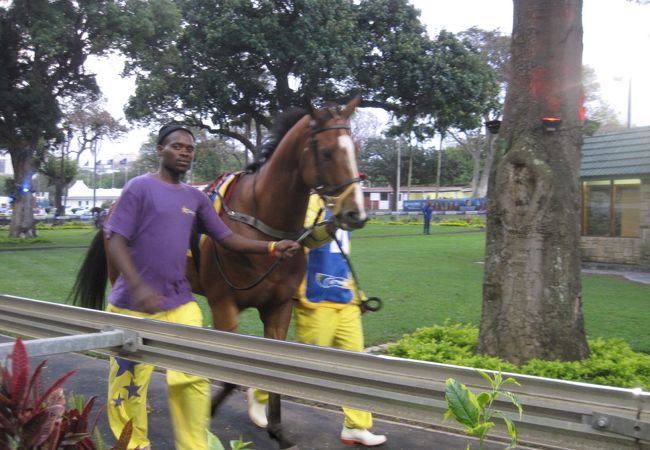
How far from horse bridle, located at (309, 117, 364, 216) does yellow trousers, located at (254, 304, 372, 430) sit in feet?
3.08

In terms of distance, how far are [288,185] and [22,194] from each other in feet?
76.8

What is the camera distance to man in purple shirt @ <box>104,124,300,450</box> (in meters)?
3.30

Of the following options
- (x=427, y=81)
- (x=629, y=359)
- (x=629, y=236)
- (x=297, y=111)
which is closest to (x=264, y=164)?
(x=297, y=111)

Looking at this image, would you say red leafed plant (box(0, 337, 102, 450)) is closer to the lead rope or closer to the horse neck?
the horse neck

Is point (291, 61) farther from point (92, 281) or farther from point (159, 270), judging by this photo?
point (159, 270)

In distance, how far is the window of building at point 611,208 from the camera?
51.3 ft

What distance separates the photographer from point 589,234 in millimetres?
16625

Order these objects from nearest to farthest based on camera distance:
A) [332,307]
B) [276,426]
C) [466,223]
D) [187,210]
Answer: [187,210]
[276,426]
[332,307]
[466,223]

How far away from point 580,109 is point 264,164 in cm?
294

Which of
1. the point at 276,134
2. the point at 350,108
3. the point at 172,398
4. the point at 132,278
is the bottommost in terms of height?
the point at 172,398

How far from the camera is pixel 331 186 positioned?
11.7 ft

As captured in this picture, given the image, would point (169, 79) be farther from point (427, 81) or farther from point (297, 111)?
point (297, 111)

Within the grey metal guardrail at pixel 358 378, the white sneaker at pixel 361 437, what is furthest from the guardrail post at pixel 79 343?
the white sneaker at pixel 361 437

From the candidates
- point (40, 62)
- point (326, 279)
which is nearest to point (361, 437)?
point (326, 279)
